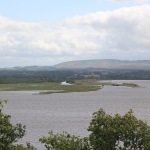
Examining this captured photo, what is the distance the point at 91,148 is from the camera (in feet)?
76.5

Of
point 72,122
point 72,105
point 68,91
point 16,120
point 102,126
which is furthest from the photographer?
point 68,91

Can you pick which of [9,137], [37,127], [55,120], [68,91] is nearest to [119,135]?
[9,137]

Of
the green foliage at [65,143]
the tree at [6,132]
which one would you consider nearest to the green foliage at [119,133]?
the green foliage at [65,143]

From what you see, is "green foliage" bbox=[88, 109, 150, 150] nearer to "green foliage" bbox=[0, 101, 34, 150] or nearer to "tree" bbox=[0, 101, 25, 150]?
"green foliage" bbox=[0, 101, 34, 150]

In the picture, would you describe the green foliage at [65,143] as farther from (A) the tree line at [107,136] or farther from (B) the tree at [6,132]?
(B) the tree at [6,132]

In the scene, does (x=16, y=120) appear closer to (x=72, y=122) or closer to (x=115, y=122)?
(x=72, y=122)

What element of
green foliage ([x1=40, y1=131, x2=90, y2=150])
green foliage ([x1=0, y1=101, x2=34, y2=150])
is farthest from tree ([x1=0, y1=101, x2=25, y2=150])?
green foliage ([x1=40, y1=131, x2=90, y2=150])

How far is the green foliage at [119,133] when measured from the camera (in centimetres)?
2272

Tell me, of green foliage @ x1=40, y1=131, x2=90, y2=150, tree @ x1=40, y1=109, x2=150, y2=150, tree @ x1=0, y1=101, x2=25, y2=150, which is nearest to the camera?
tree @ x1=0, y1=101, x2=25, y2=150

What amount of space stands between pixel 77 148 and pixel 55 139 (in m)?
1.55

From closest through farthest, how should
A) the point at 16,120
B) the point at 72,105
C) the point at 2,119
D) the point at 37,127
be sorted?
the point at 2,119 < the point at 37,127 < the point at 16,120 < the point at 72,105

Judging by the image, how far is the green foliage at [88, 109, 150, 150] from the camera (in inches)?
894

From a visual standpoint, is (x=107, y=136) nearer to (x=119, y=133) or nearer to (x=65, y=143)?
(x=119, y=133)

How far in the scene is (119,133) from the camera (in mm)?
22953
